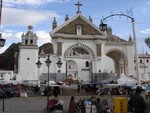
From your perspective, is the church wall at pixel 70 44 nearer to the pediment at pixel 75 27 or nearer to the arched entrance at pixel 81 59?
the arched entrance at pixel 81 59

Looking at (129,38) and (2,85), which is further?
(129,38)

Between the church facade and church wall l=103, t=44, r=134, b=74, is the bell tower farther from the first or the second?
church wall l=103, t=44, r=134, b=74

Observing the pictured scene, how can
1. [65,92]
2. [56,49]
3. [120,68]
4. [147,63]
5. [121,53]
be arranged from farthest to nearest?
[147,63] < [120,68] < [121,53] < [56,49] < [65,92]

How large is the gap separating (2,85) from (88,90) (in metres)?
10.7

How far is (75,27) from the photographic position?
51.3 metres

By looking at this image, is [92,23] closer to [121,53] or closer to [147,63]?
[121,53]

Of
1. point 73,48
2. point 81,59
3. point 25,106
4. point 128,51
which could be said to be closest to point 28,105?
point 25,106

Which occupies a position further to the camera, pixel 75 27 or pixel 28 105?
pixel 75 27

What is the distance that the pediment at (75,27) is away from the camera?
50.8m

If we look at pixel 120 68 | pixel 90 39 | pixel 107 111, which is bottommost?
pixel 107 111

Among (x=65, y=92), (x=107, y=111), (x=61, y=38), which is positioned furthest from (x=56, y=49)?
(x=107, y=111)

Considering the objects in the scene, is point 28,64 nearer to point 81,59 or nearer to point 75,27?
point 75,27

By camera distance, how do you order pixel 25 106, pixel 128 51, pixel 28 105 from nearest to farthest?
pixel 25 106 < pixel 28 105 < pixel 128 51

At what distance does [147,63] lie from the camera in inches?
3533
